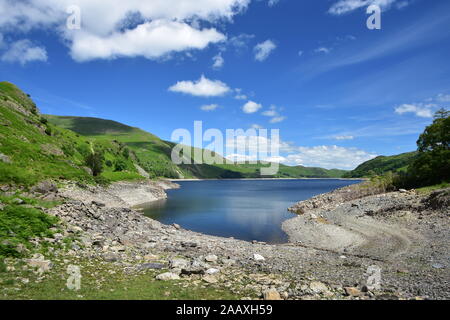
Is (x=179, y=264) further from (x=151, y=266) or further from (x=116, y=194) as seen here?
(x=116, y=194)

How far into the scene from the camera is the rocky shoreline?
14.8 meters

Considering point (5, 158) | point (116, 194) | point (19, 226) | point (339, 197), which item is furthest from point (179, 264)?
point (116, 194)

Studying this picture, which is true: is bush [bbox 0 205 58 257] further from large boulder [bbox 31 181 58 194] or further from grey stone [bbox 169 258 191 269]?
large boulder [bbox 31 181 58 194]

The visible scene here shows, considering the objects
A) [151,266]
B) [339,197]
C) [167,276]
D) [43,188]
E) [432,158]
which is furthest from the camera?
[339,197]

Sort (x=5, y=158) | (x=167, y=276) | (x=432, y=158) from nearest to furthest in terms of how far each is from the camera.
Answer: (x=167, y=276) < (x=5, y=158) < (x=432, y=158)

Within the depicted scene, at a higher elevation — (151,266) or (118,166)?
(118,166)

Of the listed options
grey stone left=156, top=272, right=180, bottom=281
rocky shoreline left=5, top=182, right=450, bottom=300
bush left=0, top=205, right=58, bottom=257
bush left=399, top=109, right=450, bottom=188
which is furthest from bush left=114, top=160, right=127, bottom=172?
grey stone left=156, top=272, right=180, bottom=281

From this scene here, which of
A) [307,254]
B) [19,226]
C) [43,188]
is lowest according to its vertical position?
[307,254]

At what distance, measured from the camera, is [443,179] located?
49.3m

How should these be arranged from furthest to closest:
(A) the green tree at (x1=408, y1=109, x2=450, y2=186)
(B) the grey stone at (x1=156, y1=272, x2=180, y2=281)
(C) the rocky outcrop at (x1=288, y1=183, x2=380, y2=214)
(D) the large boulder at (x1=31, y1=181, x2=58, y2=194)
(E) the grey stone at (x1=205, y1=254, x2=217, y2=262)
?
(C) the rocky outcrop at (x1=288, y1=183, x2=380, y2=214) → (A) the green tree at (x1=408, y1=109, x2=450, y2=186) → (D) the large boulder at (x1=31, y1=181, x2=58, y2=194) → (E) the grey stone at (x1=205, y1=254, x2=217, y2=262) → (B) the grey stone at (x1=156, y1=272, x2=180, y2=281)

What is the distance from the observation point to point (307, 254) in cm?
2522
